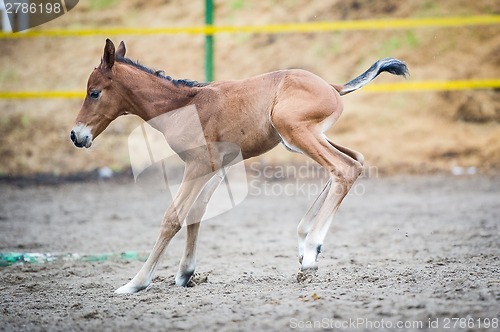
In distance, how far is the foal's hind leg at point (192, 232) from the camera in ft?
16.0

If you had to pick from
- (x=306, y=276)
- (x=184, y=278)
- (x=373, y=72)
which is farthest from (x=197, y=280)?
(x=373, y=72)

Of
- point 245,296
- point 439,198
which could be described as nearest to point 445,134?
point 439,198

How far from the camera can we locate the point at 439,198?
8.59m

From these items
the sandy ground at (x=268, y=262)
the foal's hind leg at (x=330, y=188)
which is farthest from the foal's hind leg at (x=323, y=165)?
the sandy ground at (x=268, y=262)

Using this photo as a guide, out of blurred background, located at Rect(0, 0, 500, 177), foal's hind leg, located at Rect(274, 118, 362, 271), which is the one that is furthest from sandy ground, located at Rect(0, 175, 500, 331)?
blurred background, located at Rect(0, 0, 500, 177)

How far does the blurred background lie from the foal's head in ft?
20.0

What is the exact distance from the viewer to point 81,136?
4.89 meters

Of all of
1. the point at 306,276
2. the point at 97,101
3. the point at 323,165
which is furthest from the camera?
the point at 97,101

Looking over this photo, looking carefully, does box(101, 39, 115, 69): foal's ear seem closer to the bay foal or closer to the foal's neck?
the bay foal

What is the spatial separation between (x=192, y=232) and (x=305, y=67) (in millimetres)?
7460

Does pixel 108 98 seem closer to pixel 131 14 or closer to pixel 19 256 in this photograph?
pixel 19 256

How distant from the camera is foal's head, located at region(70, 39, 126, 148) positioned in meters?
4.90

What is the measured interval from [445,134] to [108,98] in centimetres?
731

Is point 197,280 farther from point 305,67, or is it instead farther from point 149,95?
point 305,67
